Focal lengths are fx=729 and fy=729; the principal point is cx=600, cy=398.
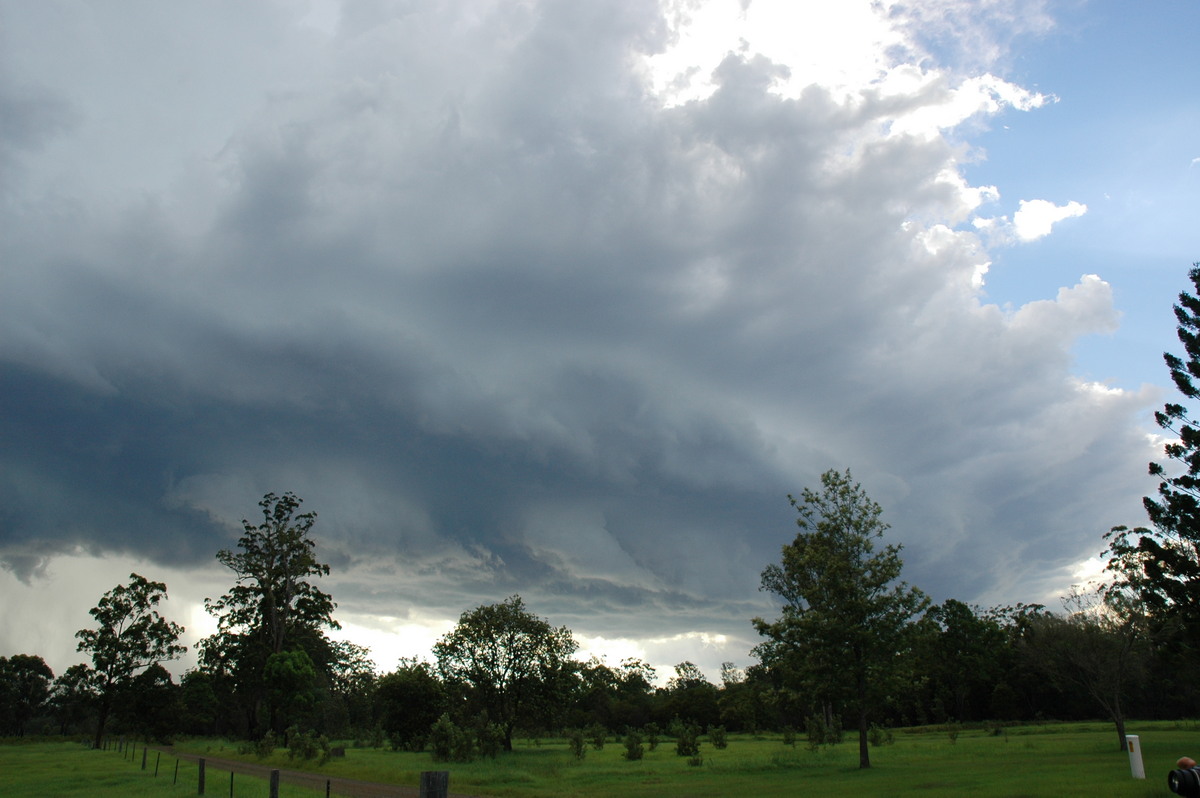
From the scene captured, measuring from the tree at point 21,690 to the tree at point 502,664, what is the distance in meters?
140

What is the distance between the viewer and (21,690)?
152750 millimetres

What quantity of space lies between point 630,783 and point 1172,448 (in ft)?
126

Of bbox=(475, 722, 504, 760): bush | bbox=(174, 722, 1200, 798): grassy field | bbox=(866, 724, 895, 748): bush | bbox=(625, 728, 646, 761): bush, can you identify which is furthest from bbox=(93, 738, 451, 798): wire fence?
bbox=(866, 724, 895, 748): bush

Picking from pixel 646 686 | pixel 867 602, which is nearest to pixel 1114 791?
pixel 867 602

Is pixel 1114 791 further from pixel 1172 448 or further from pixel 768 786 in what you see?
pixel 1172 448

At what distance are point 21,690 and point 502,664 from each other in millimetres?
148835

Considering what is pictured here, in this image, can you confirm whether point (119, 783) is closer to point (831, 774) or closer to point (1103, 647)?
point (831, 774)

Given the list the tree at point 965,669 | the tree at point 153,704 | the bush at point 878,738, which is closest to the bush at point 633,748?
the bush at point 878,738

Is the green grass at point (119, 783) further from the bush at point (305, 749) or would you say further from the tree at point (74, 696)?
the tree at point (74, 696)

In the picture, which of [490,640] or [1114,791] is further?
[490,640]

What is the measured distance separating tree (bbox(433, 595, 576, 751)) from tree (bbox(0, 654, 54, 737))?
139521mm

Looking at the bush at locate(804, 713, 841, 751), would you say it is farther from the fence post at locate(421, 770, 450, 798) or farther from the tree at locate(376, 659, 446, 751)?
the fence post at locate(421, 770, 450, 798)

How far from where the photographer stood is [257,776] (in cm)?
4038

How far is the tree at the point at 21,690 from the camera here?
148m
